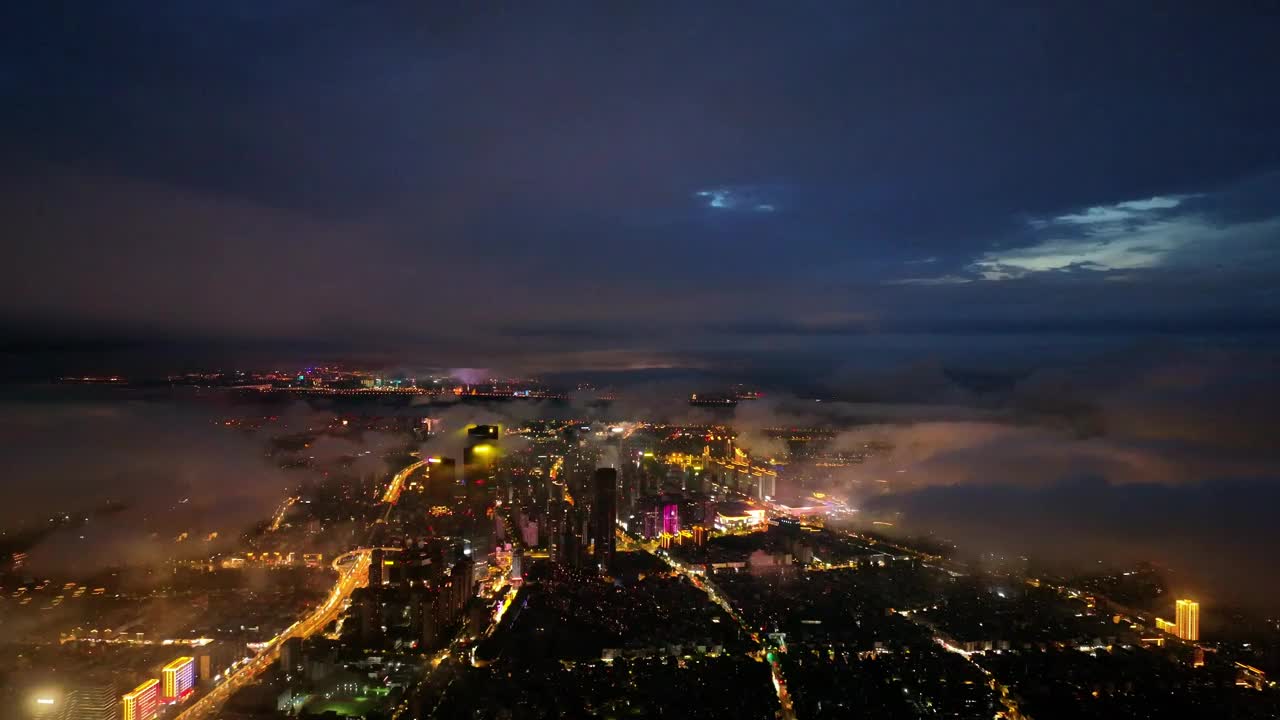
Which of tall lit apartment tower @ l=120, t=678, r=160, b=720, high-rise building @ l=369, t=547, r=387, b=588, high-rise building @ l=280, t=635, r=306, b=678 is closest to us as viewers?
tall lit apartment tower @ l=120, t=678, r=160, b=720

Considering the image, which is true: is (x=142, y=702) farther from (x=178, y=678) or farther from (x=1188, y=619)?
(x=1188, y=619)

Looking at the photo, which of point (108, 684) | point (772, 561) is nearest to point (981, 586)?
point (772, 561)

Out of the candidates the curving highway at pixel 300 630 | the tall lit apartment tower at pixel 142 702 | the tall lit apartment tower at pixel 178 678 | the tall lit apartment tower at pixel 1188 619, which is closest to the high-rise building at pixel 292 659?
the curving highway at pixel 300 630

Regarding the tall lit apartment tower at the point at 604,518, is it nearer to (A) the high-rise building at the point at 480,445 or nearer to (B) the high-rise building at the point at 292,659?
(A) the high-rise building at the point at 480,445

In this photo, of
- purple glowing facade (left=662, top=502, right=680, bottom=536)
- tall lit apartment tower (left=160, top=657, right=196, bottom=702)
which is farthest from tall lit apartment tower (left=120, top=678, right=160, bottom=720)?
purple glowing facade (left=662, top=502, right=680, bottom=536)

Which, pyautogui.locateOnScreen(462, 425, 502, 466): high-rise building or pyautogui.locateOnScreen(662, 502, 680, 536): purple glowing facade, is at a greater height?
pyautogui.locateOnScreen(462, 425, 502, 466): high-rise building

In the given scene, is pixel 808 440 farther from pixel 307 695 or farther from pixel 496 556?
pixel 307 695

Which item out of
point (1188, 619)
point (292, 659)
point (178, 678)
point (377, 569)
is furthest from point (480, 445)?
point (1188, 619)

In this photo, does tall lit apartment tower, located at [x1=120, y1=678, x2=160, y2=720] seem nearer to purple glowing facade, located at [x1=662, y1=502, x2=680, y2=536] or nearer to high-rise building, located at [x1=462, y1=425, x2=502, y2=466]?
purple glowing facade, located at [x1=662, y1=502, x2=680, y2=536]
